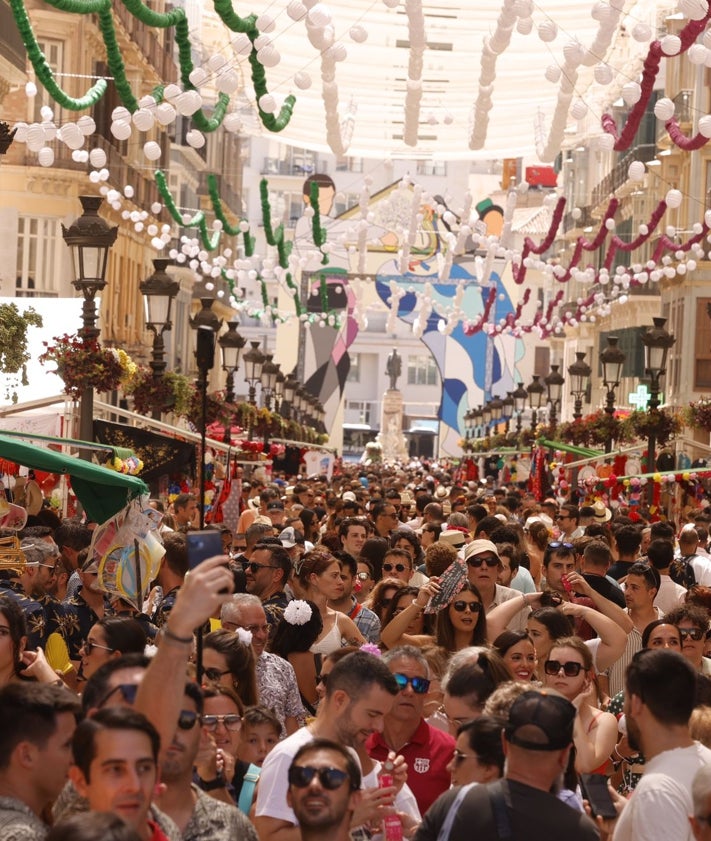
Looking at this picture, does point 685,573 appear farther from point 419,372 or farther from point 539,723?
point 419,372

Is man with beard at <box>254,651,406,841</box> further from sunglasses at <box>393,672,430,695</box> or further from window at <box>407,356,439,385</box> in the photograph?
window at <box>407,356,439,385</box>

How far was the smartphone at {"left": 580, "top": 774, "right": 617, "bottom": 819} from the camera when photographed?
5.88 metres

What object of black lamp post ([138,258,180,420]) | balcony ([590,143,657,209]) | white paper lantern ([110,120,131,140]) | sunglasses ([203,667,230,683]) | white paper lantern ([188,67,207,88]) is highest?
balcony ([590,143,657,209])

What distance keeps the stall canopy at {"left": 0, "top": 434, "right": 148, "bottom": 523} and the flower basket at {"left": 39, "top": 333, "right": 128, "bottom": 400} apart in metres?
5.61

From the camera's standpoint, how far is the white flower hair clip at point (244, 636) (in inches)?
307

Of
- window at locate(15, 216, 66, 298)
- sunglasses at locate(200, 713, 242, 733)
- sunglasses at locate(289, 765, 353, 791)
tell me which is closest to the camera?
sunglasses at locate(289, 765, 353, 791)

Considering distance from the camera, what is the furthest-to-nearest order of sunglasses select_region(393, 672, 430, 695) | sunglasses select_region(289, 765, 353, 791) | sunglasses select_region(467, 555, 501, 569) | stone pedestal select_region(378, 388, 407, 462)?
stone pedestal select_region(378, 388, 407, 462), sunglasses select_region(467, 555, 501, 569), sunglasses select_region(393, 672, 430, 695), sunglasses select_region(289, 765, 353, 791)

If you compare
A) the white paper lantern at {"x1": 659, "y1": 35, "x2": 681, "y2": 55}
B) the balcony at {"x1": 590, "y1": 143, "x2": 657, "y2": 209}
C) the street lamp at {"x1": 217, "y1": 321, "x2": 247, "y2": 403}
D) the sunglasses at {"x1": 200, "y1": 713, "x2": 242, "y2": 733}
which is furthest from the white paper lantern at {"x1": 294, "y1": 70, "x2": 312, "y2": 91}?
the balcony at {"x1": 590, "y1": 143, "x2": 657, "y2": 209}

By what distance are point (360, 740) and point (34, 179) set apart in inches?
1242

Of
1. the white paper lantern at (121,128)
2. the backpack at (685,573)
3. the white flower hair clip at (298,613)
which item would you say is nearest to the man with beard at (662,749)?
the white flower hair clip at (298,613)

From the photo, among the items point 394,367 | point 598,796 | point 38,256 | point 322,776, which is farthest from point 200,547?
point 394,367

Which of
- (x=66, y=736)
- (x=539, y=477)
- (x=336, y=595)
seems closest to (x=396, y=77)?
(x=539, y=477)

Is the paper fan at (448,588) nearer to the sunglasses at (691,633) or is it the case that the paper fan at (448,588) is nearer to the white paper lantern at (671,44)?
the sunglasses at (691,633)

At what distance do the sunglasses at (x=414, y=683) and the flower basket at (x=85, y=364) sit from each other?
9864 millimetres
